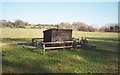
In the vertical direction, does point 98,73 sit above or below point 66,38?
below

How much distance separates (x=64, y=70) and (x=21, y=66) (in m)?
3.72

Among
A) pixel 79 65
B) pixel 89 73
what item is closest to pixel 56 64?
pixel 79 65

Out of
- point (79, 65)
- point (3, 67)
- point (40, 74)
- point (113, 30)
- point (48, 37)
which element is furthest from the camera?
point (113, 30)

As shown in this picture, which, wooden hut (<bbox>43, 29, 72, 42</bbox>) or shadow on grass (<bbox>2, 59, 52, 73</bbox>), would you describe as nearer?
shadow on grass (<bbox>2, 59, 52, 73</bbox>)

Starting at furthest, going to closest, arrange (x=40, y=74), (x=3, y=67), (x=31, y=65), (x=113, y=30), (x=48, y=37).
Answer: (x=113, y=30) < (x=48, y=37) < (x=31, y=65) < (x=3, y=67) < (x=40, y=74)

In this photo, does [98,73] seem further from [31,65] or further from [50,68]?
[31,65]

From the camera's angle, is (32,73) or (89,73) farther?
(89,73)

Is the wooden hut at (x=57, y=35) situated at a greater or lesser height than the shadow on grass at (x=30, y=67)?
greater

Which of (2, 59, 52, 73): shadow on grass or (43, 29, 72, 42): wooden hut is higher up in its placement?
(43, 29, 72, 42): wooden hut

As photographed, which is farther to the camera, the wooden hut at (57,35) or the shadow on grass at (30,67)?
the wooden hut at (57,35)

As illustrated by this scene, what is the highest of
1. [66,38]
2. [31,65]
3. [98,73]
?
[66,38]

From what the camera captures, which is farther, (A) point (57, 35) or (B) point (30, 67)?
(A) point (57, 35)

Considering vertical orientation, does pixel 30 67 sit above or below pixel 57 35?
below

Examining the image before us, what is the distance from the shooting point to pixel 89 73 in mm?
8484
